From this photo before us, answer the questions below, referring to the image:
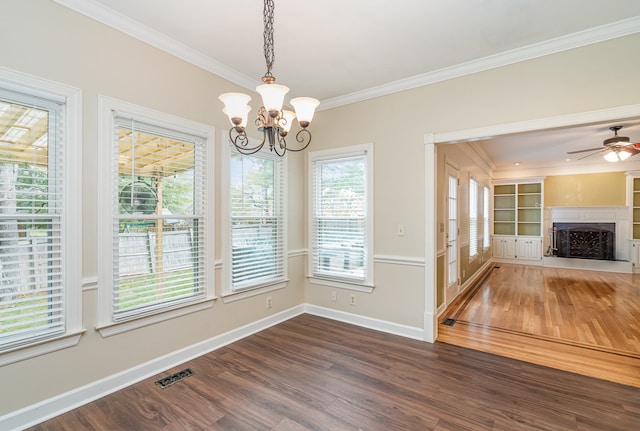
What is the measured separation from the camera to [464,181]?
5512 mm

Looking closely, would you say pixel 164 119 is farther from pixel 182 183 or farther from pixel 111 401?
pixel 111 401

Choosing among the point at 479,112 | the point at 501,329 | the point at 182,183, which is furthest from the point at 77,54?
the point at 501,329

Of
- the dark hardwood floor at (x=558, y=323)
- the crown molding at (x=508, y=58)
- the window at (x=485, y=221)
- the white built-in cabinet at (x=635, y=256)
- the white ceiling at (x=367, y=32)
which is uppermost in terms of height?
the white ceiling at (x=367, y=32)

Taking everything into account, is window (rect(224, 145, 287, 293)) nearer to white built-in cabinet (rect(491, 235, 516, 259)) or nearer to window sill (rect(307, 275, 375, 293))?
window sill (rect(307, 275, 375, 293))

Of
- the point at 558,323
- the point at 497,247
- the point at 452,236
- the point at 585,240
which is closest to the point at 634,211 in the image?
the point at 585,240

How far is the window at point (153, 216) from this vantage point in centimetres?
241

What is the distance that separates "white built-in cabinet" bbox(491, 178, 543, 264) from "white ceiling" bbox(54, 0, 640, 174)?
23.6 ft

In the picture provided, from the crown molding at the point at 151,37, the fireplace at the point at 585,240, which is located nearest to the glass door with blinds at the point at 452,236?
the crown molding at the point at 151,37

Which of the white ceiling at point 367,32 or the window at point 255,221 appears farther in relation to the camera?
the window at point 255,221

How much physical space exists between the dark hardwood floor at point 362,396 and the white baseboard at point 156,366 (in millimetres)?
74

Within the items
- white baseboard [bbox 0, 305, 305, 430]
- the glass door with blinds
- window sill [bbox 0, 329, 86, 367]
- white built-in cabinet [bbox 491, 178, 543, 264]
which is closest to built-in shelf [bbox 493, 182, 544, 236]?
white built-in cabinet [bbox 491, 178, 543, 264]

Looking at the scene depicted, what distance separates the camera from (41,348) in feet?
6.73

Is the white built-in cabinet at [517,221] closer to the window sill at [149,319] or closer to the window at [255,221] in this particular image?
the window at [255,221]

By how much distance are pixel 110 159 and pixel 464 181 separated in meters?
5.30
